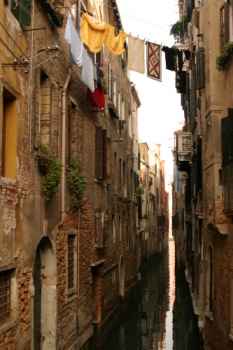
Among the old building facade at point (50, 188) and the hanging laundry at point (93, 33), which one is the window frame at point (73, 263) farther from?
the hanging laundry at point (93, 33)

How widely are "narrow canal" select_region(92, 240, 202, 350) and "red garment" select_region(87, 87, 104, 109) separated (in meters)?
7.34

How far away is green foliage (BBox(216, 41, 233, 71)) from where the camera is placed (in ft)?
35.2

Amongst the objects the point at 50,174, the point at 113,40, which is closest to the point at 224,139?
the point at 113,40

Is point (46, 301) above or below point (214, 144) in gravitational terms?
below

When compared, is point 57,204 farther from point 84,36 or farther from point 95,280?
point 95,280

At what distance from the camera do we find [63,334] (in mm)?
11859

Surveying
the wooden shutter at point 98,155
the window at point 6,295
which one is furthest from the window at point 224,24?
the window at point 6,295

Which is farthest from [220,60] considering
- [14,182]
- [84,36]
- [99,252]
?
[99,252]

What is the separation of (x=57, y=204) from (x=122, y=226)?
12.1 meters

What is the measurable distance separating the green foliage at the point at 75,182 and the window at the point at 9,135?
3961 millimetres

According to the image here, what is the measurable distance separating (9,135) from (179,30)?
1695 cm

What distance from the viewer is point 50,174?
1052cm

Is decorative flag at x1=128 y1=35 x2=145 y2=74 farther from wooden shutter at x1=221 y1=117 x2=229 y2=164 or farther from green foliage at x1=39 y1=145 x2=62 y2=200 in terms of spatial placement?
green foliage at x1=39 y1=145 x2=62 y2=200

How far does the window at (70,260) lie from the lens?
508 inches
